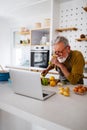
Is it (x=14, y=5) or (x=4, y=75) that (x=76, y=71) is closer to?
(x=4, y=75)

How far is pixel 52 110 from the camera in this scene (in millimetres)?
785

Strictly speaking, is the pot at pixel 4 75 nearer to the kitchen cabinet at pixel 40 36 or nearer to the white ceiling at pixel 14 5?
the white ceiling at pixel 14 5

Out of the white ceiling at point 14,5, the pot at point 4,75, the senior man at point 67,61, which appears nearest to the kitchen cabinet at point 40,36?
the white ceiling at point 14,5

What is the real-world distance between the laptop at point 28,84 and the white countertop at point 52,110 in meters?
0.04

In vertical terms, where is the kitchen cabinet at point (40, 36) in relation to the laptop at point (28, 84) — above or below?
above

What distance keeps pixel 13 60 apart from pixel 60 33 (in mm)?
2252

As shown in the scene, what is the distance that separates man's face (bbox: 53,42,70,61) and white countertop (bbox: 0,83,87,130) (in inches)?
25.2

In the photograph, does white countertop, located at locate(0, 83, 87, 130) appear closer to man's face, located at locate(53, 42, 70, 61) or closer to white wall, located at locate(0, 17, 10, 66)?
man's face, located at locate(53, 42, 70, 61)

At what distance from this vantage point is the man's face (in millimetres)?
1580

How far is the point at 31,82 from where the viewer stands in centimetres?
98

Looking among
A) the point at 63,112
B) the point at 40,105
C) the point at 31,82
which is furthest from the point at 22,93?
the point at 63,112

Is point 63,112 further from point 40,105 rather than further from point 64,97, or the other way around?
point 64,97

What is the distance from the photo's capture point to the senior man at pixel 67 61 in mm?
1467

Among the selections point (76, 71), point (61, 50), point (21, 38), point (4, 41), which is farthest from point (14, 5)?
point (76, 71)
